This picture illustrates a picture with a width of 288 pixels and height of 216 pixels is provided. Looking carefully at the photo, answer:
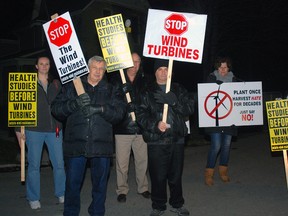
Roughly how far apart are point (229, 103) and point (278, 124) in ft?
3.63

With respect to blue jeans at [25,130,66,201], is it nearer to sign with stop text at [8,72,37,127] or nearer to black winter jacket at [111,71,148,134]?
sign with stop text at [8,72,37,127]

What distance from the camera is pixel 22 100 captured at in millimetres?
6219

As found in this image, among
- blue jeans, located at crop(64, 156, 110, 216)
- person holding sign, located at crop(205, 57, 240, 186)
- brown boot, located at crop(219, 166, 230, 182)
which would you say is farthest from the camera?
brown boot, located at crop(219, 166, 230, 182)

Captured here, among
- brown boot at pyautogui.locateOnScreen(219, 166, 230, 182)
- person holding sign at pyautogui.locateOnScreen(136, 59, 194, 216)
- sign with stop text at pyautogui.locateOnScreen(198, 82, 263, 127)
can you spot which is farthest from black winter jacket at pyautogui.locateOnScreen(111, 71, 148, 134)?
brown boot at pyautogui.locateOnScreen(219, 166, 230, 182)

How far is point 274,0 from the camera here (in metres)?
18.5

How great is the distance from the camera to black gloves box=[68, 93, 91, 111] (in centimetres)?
488

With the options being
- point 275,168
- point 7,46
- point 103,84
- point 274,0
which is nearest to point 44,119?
point 103,84

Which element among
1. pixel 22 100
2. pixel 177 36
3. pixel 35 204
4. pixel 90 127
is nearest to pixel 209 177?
pixel 177 36

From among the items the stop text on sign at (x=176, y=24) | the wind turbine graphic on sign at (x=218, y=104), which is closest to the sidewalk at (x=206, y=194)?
the wind turbine graphic on sign at (x=218, y=104)

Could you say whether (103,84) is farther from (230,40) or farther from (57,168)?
(230,40)

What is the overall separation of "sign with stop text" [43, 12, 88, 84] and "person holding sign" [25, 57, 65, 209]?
0.67 m

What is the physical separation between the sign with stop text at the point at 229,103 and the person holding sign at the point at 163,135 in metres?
1.82

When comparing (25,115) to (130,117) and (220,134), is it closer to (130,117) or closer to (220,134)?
(130,117)

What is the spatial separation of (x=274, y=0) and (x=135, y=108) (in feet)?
48.1
